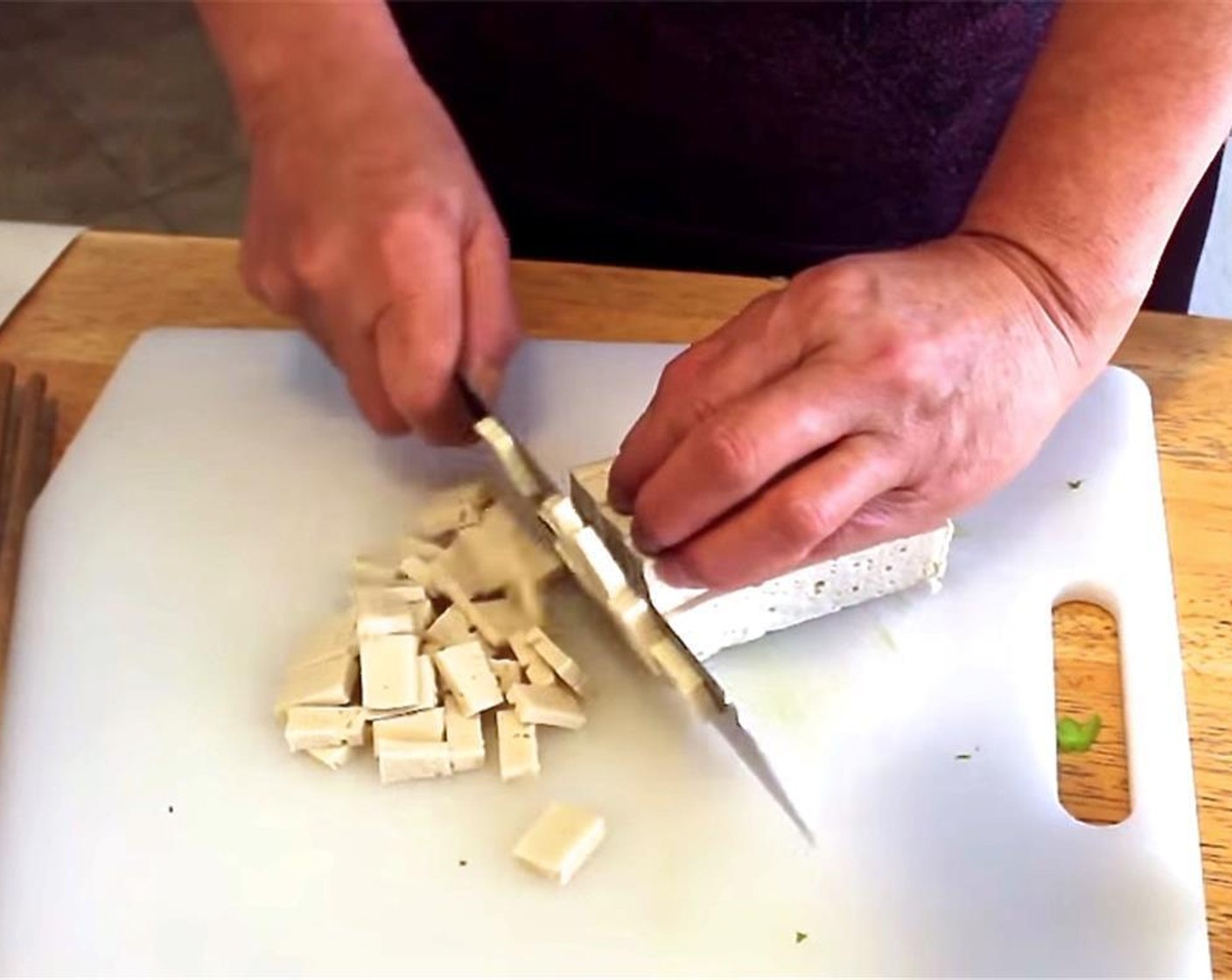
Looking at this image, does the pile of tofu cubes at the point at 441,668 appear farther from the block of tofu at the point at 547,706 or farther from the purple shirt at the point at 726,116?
the purple shirt at the point at 726,116

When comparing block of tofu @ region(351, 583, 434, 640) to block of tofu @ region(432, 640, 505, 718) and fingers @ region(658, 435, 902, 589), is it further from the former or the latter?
fingers @ region(658, 435, 902, 589)

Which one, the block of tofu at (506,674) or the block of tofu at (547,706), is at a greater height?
the block of tofu at (506,674)

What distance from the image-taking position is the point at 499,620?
972 mm

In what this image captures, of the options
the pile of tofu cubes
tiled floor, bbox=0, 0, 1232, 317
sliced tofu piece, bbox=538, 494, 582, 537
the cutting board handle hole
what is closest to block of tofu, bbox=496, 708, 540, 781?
the pile of tofu cubes

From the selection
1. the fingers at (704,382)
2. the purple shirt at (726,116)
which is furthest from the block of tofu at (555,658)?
the purple shirt at (726,116)

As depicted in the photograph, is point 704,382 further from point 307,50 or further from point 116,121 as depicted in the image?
point 116,121

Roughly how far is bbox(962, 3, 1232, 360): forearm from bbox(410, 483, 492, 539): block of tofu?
33cm

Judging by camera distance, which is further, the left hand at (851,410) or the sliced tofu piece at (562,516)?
the sliced tofu piece at (562,516)

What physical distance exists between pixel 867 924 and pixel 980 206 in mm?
387

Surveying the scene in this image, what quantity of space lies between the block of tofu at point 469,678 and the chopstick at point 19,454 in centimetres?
29

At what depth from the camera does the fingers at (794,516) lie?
836mm

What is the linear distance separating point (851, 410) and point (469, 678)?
25 centimetres

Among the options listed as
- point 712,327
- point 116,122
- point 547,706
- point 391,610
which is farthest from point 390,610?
point 116,122

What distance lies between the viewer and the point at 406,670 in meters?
0.92
